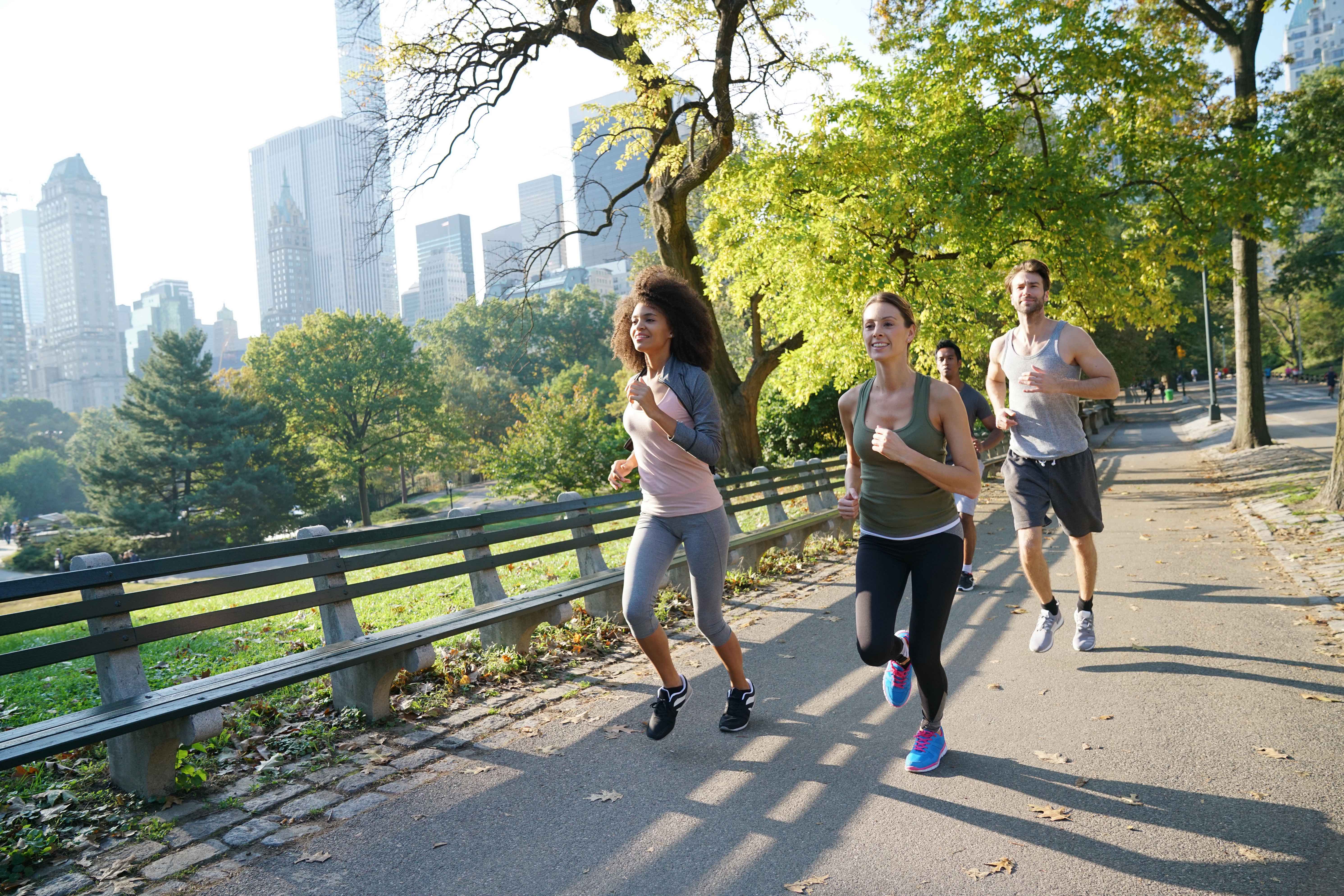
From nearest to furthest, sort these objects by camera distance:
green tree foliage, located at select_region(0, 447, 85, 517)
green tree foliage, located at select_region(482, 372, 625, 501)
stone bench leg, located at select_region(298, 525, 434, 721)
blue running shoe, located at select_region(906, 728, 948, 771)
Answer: blue running shoe, located at select_region(906, 728, 948, 771), stone bench leg, located at select_region(298, 525, 434, 721), green tree foliage, located at select_region(482, 372, 625, 501), green tree foliage, located at select_region(0, 447, 85, 517)

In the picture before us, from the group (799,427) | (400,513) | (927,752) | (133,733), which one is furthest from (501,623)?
(400,513)

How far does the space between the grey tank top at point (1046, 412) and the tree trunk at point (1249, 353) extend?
697 inches

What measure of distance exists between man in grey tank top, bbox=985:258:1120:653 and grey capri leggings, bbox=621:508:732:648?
222 cm

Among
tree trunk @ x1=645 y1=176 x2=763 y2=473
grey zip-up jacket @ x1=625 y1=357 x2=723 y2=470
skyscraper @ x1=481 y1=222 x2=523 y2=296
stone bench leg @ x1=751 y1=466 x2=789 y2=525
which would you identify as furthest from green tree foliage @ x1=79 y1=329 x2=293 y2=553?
grey zip-up jacket @ x1=625 y1=357 x2=723 y2=470

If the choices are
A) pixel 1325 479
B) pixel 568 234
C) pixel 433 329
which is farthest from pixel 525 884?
pixel 433 329

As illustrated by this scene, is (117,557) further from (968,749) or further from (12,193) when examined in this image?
(12,193)

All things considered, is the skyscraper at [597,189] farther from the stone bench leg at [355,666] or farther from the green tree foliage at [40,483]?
the green tree foliage at [40,483]

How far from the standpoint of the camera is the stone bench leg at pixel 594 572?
7234mm

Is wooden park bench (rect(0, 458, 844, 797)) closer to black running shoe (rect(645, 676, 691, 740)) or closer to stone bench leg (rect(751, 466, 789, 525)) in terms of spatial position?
black running shoe (rect(645, 676, 691, 740))

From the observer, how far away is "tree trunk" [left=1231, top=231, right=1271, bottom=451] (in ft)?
68.0

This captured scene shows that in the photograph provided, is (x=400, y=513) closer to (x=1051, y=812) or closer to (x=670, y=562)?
(x=670, y=562)

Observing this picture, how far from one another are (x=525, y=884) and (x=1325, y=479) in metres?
12.3

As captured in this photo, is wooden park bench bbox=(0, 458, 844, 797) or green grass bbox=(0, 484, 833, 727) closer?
wooden park bench bbox=(0, 458, 844, 797)

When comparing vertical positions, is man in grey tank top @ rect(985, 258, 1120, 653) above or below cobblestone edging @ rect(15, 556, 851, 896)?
above
